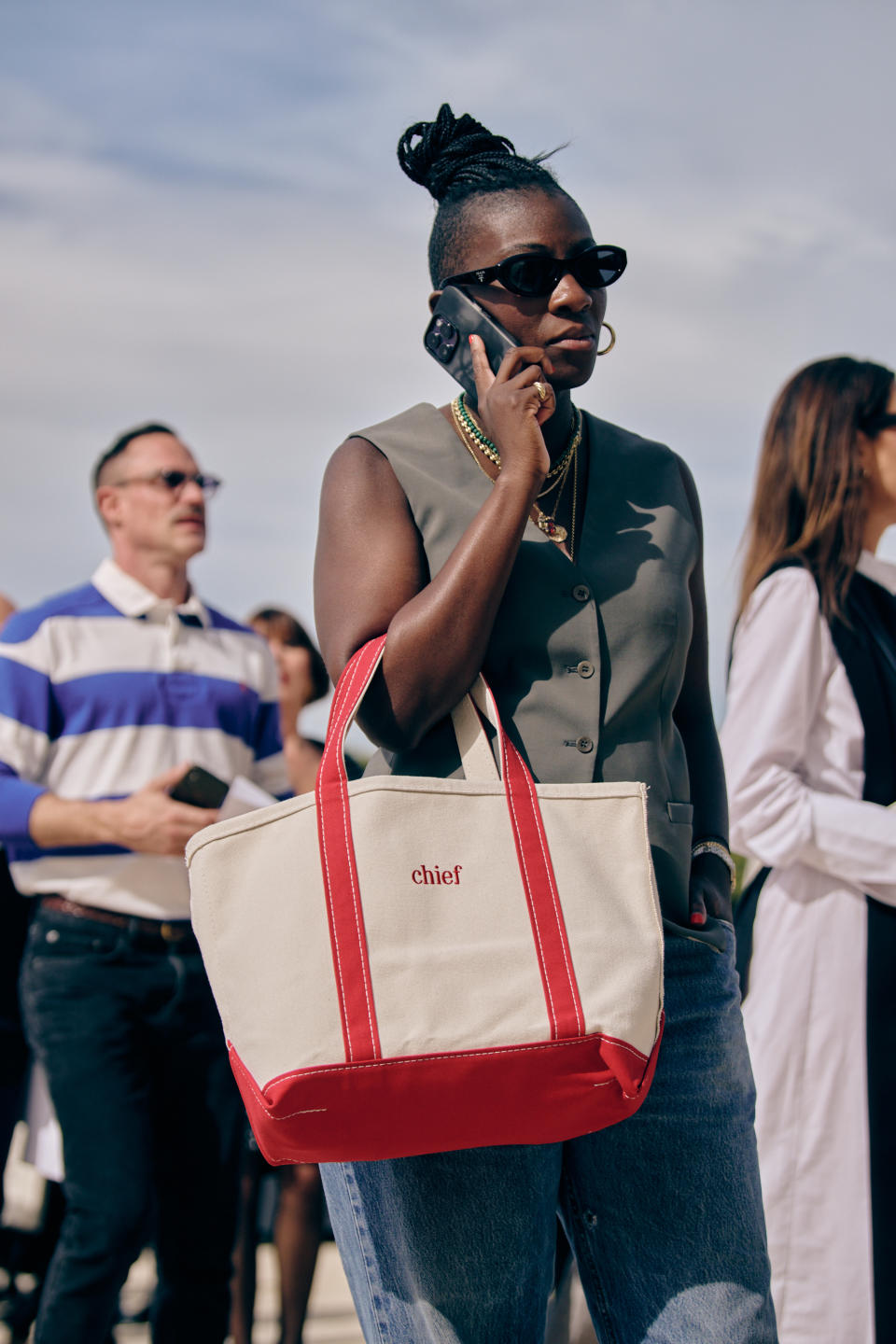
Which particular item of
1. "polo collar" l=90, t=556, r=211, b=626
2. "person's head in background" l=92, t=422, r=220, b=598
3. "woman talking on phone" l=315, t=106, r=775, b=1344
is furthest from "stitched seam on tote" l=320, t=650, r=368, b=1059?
"person's head in background" l=92, t=422, r=220, b=598

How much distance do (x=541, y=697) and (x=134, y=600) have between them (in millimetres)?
2550

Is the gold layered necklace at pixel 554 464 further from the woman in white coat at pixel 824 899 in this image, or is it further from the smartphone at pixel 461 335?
the woman in white coat at pixel 824 899

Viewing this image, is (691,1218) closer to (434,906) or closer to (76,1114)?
(434,906)

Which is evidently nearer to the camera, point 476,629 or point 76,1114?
point 476,629

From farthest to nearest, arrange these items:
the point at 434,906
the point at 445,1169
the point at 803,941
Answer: the point at 803,941
the point at 445,1169
the point at 434,906

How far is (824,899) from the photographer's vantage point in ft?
11.6

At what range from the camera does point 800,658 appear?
359cm

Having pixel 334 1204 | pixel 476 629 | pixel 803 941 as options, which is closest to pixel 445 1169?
pixel 334 1204

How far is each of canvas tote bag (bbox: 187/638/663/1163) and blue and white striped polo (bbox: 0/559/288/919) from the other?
2189 millimetres

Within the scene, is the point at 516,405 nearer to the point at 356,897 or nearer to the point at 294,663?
the point at 356,897

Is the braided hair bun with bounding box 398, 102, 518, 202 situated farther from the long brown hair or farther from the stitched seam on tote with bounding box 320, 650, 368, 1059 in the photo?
the long brown hair

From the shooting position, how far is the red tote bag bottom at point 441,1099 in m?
1.76

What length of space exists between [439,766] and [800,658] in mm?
1819

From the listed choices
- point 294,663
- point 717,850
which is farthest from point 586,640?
point 294,663
